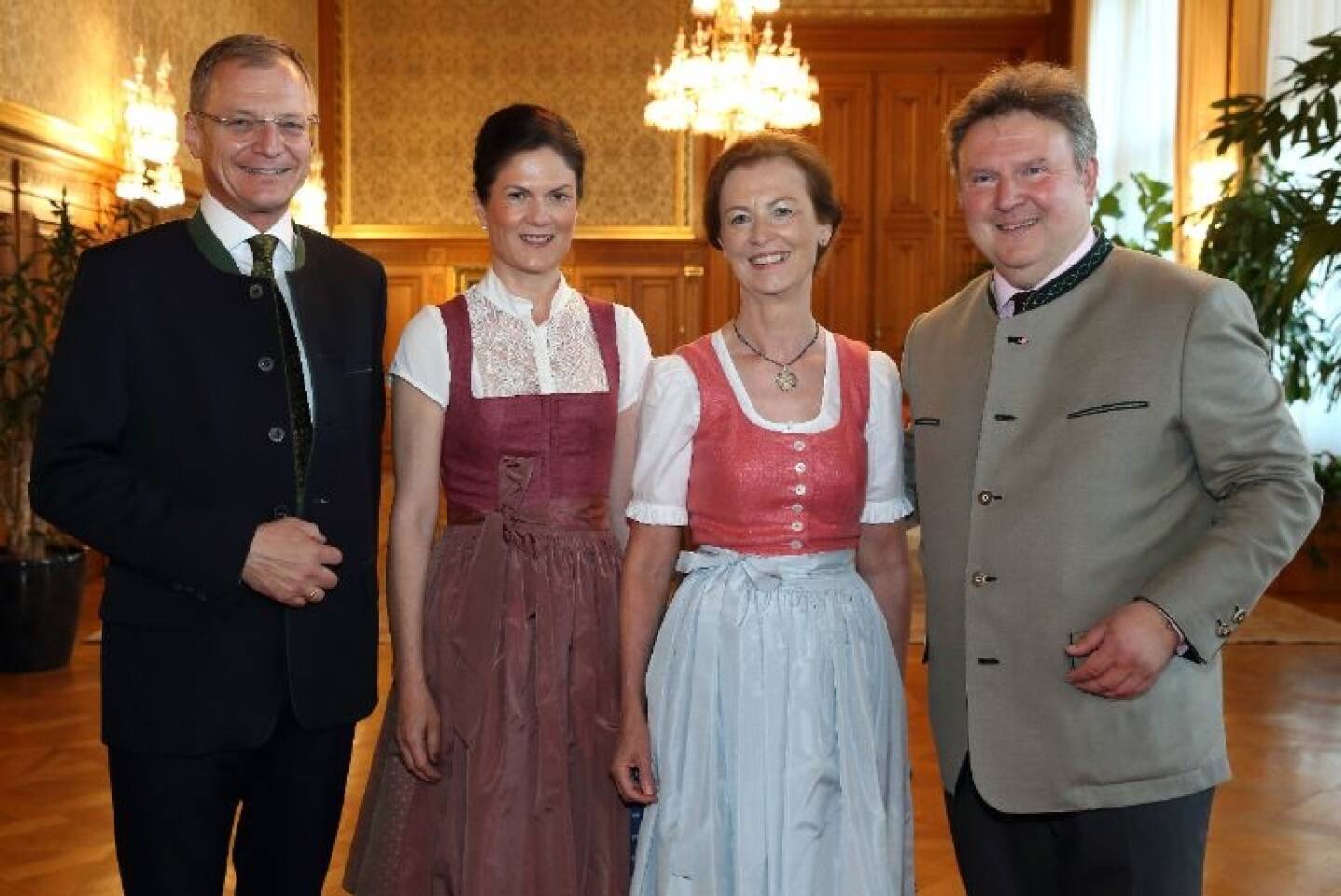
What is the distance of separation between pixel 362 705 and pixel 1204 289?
130cm

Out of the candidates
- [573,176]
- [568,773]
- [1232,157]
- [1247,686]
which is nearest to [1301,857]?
[1247,686]

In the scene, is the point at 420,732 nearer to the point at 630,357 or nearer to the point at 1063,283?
the point at 630,357

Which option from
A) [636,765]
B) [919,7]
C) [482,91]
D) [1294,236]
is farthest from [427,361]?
[919,7]

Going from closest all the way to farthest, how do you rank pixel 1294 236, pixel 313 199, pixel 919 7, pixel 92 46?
pixel 1294 236
pixel 92 46
pixel 313 199
pixel 919 7

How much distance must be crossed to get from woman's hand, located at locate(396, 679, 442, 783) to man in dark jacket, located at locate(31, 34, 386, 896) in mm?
Result: 167

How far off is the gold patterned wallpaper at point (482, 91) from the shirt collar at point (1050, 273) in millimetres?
10100

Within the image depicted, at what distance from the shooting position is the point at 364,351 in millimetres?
2119

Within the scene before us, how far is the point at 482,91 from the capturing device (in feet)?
39.7

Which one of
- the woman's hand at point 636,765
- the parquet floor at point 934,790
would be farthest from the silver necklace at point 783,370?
the parquet floor at point 934,790

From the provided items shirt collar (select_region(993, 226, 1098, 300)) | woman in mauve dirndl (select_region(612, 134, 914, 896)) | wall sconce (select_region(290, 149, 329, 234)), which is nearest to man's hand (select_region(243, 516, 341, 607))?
woman in mauve dirndl (select_region(612, 134, 914, 896))

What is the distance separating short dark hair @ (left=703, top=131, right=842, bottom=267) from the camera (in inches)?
83.9

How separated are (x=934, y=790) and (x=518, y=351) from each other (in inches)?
91.6

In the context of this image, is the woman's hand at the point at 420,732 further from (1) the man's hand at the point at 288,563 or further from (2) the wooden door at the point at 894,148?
(2) the wooden door at the point at 894,148

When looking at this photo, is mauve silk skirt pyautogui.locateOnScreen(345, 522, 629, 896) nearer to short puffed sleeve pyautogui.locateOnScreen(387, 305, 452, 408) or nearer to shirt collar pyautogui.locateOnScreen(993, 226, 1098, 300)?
short puffed sleeve pyautogui.locateOnScreen(387, 305, 452, 408)
